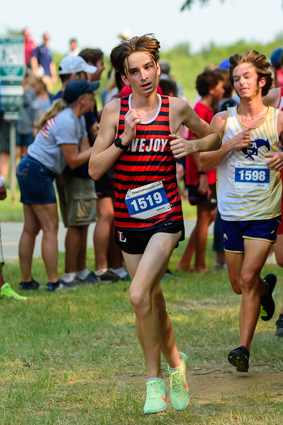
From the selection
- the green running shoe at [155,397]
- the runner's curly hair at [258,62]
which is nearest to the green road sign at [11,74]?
the runner's curly hair at [258,62]

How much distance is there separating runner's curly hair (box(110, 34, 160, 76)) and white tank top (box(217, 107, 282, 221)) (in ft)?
3.82

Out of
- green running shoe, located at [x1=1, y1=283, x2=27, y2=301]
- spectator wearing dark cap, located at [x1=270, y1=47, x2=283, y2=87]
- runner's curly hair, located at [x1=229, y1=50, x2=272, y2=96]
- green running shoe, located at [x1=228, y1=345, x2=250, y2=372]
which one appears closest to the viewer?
green running shoe, located at [x1=228, y1=345, x2=250, y2=372]

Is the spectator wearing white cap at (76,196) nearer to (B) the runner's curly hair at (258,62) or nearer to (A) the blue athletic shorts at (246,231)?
(B) the runner's curly hair at (258,62)

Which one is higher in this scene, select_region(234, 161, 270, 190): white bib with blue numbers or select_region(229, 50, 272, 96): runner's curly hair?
select_region(229, 50, 272, 96): runner's curly hair

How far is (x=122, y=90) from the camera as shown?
750 cm

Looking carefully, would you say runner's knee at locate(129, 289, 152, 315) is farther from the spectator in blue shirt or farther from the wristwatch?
the spectator in blue shirt

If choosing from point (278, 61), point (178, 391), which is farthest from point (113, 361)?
point (278, 61)

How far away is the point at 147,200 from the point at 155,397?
1.10 m

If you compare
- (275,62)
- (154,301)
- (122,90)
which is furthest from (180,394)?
(275,62)

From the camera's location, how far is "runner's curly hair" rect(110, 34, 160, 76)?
396 cm

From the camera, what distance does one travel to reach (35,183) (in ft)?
23.0

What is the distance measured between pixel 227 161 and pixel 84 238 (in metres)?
3.11

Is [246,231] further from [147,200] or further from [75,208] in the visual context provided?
[75,208]

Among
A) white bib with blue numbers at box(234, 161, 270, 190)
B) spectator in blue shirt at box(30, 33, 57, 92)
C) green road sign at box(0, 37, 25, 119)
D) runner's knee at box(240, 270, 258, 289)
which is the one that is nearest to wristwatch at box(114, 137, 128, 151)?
white bib with blue numbers at box(234, 161, 270, 190)
